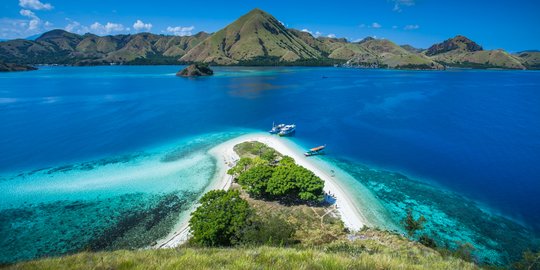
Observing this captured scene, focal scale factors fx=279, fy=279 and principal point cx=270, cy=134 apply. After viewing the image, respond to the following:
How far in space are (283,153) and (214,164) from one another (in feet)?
46.8

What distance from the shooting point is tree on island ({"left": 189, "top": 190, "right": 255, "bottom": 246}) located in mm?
27312

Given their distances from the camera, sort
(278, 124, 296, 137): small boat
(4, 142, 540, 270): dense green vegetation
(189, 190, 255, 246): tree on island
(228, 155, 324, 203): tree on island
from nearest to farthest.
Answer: (4, 142, 540, 270): dense green vegetation < (189, 190, 255, 246): tree on island < (228, 155, 324, 203): tree on island < (278, 124, 296, 137): small boat

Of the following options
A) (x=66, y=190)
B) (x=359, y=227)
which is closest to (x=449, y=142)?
(x=359, y=227)

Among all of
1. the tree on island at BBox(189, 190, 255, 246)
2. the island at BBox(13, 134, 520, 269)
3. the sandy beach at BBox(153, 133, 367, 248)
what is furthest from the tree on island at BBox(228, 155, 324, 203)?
the tree on island at BBox(189, 190, 255, 246)

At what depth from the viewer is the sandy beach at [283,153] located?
32881 mm

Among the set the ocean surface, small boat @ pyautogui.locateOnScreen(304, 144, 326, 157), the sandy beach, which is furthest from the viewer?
small boat @ pyautogui.locateOnScreen(304, 144, 326, 157)

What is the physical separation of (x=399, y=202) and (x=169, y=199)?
111ft

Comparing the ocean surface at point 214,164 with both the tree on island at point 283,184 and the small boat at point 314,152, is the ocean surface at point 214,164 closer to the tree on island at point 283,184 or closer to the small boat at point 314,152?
the small boat at point 314,152

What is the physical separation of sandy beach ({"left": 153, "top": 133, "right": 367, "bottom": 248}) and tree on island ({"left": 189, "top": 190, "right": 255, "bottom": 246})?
4.02m

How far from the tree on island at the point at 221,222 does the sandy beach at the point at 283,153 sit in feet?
13.2

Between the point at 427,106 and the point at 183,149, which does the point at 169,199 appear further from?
the point at 427,106

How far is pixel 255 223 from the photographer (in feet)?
93.2

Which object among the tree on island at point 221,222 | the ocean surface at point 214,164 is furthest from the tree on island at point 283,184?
the ocean surface at point 214,164

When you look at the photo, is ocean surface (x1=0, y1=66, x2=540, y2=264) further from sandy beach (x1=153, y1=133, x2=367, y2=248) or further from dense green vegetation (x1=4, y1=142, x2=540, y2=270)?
dense green vegetation (x1=4, y1=142, x2=540, y2=270)
